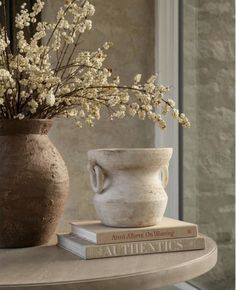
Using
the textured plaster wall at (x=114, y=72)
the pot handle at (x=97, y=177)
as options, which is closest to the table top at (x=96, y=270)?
the pot handle at (x=97, y=177)

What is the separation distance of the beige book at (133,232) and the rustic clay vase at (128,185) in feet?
0.10

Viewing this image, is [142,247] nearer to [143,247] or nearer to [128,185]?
[143,247]

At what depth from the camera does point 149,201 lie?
1.28m

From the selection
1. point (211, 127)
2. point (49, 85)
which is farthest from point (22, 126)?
point (211, 127)

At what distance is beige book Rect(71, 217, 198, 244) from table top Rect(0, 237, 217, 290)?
4 cm

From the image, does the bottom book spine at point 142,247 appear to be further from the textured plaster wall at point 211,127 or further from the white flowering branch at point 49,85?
the textured plaster wall at point 211,127

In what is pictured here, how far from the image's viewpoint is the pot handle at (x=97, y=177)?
1.30m

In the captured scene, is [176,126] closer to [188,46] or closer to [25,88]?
[188,46]

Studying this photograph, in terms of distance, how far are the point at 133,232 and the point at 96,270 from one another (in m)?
0.17

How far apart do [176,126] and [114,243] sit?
155 cm

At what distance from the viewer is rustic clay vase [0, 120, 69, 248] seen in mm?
1271

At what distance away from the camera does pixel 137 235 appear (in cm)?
124

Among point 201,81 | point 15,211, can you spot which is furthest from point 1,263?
point 201,81

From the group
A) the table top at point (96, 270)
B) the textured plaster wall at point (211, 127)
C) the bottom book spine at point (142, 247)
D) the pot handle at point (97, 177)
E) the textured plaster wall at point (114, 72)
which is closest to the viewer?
the table top at point (96, 270)
